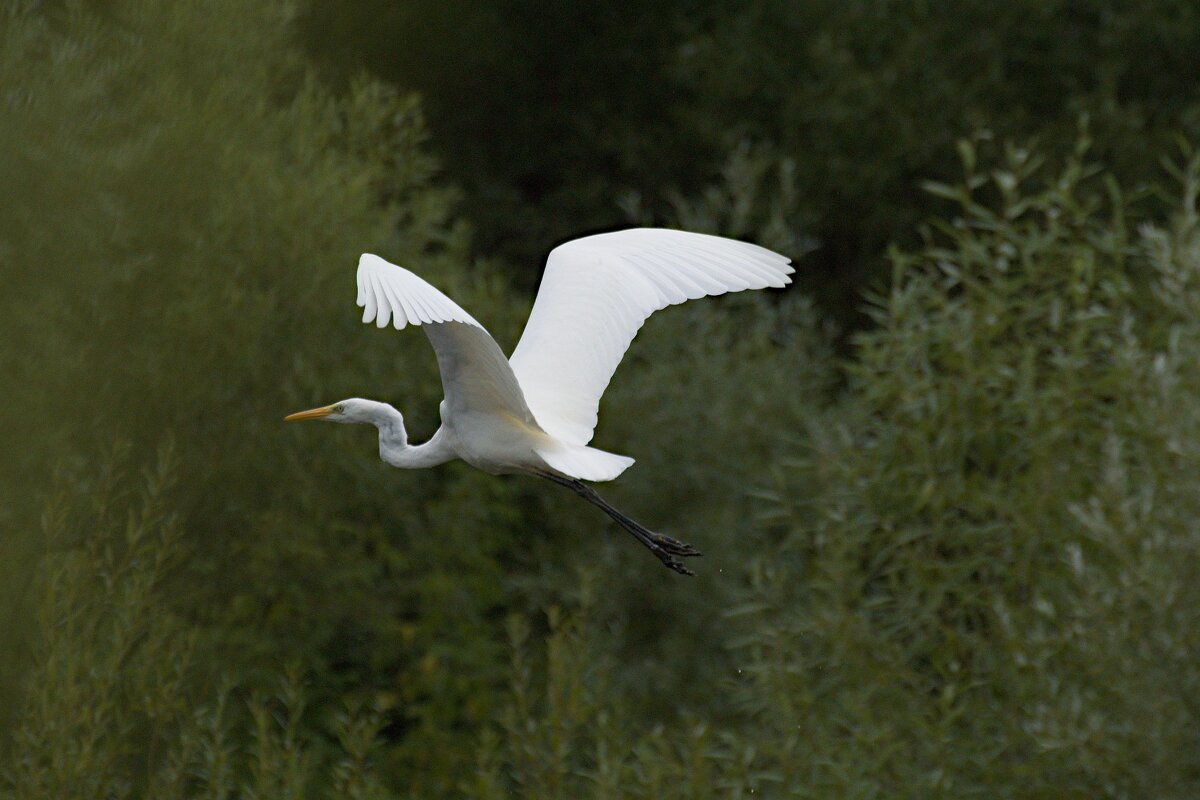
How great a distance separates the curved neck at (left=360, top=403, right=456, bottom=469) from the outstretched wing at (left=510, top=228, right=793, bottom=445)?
1.09 ft

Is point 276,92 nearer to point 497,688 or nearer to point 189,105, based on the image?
point 189,105

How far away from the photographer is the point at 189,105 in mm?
7227

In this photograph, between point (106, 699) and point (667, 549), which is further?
point (667, 549)

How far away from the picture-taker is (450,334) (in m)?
4.11

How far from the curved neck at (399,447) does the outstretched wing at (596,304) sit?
331mm

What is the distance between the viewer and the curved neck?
488cm

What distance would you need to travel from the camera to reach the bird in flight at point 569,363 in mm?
4516

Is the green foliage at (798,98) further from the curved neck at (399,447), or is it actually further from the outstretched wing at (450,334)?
the outstretched wing at (450,334)

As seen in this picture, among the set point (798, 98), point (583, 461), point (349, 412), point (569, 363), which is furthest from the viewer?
point (798, 98)

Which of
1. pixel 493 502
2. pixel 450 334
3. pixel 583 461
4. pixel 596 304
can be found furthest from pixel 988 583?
pixel 493 502

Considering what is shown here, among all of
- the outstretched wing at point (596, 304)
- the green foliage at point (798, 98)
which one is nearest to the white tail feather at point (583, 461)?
the outstretched wing at point (596, 304)

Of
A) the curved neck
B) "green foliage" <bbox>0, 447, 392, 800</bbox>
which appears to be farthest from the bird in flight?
"green foliage" <bbox>0, 447, 392, 800</bbox>

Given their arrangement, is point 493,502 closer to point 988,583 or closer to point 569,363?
point 988,583

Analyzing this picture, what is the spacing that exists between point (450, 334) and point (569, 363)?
897 mm
